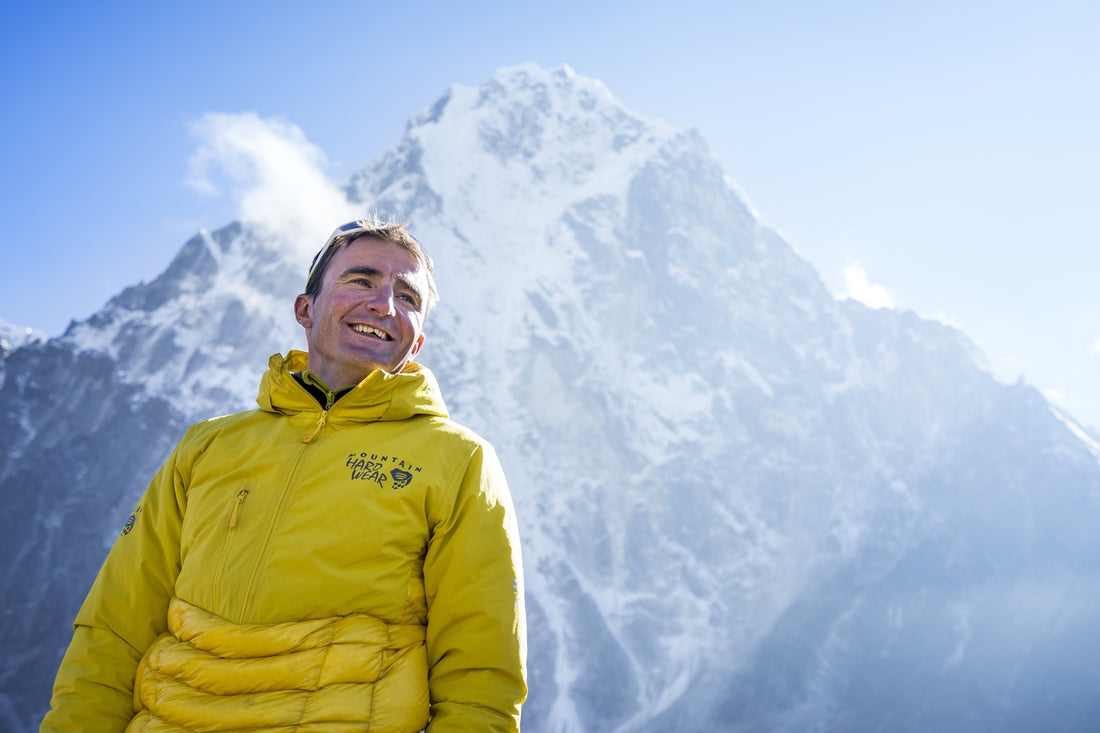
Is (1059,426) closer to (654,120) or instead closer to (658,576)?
(658,576)

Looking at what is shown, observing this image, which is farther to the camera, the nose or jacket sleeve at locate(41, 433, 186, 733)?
the nose

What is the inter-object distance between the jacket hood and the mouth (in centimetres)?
20

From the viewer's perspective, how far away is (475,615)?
2.21 meters

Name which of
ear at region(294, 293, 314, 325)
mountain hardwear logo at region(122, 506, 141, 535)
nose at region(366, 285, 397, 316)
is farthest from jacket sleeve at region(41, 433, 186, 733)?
nose at region(366, 285, 397, 316)

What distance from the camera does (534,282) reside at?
467 feet

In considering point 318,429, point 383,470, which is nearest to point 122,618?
point 318,429

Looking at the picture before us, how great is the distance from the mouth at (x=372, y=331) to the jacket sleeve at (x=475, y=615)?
756mm

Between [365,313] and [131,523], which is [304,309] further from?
[131,523]

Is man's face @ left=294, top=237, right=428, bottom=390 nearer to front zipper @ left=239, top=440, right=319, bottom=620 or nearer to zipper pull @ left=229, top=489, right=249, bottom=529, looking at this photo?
front zipper @ left=239, top=440, right=319, bottom=620

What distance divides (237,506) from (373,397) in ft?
2.09

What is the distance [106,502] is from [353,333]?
11671 centimetres

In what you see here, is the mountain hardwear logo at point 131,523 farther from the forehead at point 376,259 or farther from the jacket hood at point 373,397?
the forehead at point 376,259

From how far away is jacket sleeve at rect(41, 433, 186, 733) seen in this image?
229 centimetres

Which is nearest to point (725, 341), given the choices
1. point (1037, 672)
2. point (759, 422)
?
point (759, 422)
